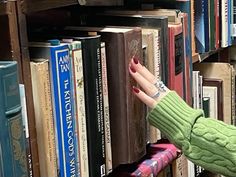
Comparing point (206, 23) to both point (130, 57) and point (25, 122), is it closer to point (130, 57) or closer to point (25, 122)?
point (130, 57)

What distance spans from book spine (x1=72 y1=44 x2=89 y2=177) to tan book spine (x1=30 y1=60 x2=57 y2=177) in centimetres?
6

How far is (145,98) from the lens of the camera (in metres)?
0.93

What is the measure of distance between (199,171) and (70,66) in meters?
0.80

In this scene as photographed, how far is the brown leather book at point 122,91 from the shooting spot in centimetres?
88

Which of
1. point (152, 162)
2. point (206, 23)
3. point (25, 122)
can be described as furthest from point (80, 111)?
point (206, 23)

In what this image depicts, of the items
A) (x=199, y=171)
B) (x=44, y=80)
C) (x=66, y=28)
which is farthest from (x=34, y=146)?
(x=199, y=171)

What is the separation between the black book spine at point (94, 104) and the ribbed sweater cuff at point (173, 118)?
13 centimetres

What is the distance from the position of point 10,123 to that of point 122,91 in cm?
32

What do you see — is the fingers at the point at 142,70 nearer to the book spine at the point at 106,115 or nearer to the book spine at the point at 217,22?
the book spine at the point at 106,115

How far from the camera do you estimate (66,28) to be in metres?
0.92

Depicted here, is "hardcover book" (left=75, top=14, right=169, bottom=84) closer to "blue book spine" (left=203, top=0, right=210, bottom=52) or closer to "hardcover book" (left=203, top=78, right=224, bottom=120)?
"blue book spine" (left=203, top=0, right=210, bottom=52)

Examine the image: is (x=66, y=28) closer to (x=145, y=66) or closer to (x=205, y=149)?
(x=145, y=66)

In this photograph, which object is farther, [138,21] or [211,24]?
[211,24]

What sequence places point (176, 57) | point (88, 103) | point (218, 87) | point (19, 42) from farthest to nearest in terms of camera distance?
point (218, 87) < point (176, 57) < point (88, 103) < point (19, 42)
